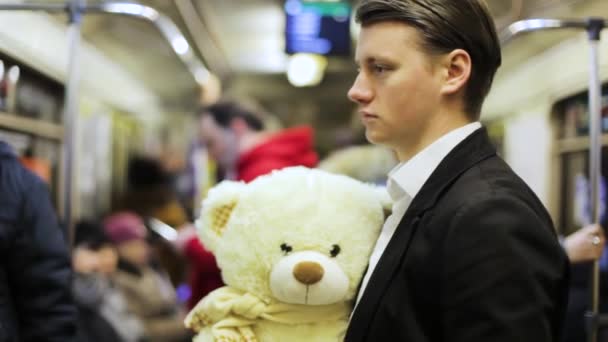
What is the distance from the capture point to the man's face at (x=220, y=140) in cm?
257

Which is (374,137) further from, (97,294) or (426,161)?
(97,294)

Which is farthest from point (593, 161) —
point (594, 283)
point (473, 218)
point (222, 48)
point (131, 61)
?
point (222, 48)

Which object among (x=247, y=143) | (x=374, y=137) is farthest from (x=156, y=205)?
(x=374, y=137)

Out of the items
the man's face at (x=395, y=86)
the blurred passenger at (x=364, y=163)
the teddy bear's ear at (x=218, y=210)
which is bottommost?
the teddy bear's ear at (x=218, y=210)

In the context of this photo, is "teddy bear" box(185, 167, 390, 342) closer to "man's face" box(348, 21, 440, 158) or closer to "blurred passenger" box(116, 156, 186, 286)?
"man's face" box(348, 21, 440, 158)

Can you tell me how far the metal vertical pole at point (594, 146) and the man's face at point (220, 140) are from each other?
1312 millimetres

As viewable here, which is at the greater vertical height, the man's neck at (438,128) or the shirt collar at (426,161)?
the man's neck at (438,128)

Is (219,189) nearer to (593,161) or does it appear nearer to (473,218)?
(473,218)

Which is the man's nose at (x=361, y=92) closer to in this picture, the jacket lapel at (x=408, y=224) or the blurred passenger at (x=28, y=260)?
the jacket lapel at (x=408, y=224)

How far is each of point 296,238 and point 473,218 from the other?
40 cm

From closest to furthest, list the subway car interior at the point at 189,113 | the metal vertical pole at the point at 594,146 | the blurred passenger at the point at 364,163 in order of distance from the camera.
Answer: the metal vertical pole at the point at 594,146 < the subway car interior at the point at 189,113 < the blurred passenger at the point at 364,163

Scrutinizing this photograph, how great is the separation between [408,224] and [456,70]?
0.29m

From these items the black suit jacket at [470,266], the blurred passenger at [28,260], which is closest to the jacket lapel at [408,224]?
the black suit jacket at [470,266]

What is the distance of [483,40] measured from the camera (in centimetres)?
115
